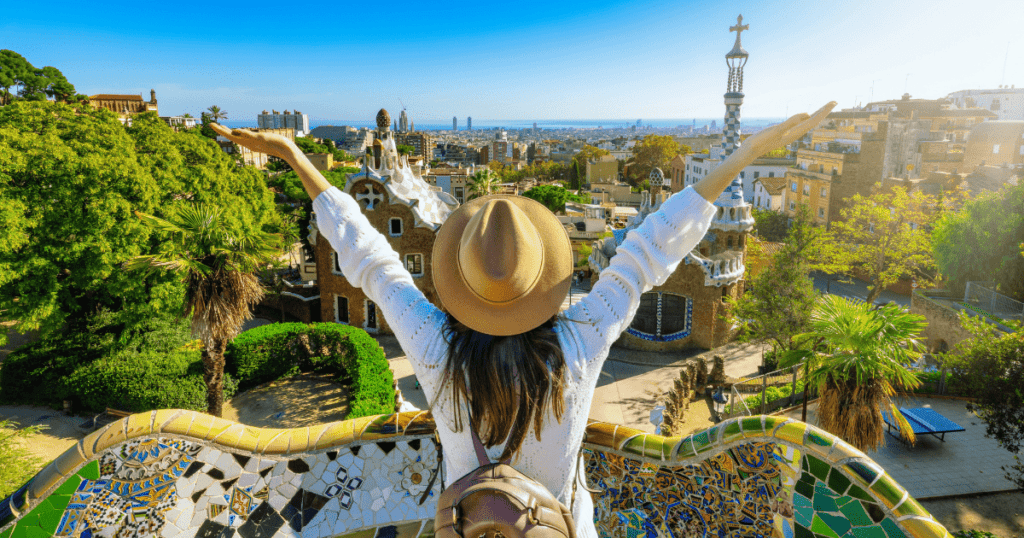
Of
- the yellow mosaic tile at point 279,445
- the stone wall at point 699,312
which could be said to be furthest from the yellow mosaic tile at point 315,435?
the stone wall at point 699,312

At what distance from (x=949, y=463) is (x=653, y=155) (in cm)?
Result: 7570

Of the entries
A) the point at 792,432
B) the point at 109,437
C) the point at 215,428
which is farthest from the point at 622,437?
the point at 109,437

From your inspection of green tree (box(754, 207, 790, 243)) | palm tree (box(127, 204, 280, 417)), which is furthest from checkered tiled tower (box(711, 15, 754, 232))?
green tree (box(754, 207, 790, 243))

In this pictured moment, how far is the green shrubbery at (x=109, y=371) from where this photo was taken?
1689 cm

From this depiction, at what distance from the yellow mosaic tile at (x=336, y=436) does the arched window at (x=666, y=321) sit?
67.5 ft

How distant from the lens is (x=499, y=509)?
2.31m

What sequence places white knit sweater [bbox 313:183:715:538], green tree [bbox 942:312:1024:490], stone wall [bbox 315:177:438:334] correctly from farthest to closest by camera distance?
1. stone wall [bbox 315:177:438:334]
2. green tree [bbox 942:312:1024:490]
3. white knit sweater [bbox 313:183:715:538]

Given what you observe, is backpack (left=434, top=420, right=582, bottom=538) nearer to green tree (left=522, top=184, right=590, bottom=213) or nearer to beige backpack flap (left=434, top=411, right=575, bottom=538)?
beige backpack flap (left=434, top=411, right=575, bottom=538)

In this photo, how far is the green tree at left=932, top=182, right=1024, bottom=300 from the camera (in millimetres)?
23359

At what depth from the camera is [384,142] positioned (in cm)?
2553

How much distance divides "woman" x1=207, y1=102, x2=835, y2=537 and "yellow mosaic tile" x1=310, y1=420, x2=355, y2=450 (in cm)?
195

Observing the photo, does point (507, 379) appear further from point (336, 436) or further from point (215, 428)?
point (215, 428)

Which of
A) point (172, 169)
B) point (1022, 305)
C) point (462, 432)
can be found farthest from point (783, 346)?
point (172, 169)

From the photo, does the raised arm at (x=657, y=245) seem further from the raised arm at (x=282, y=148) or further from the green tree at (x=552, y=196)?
the green tree at (x=552, y=196)
